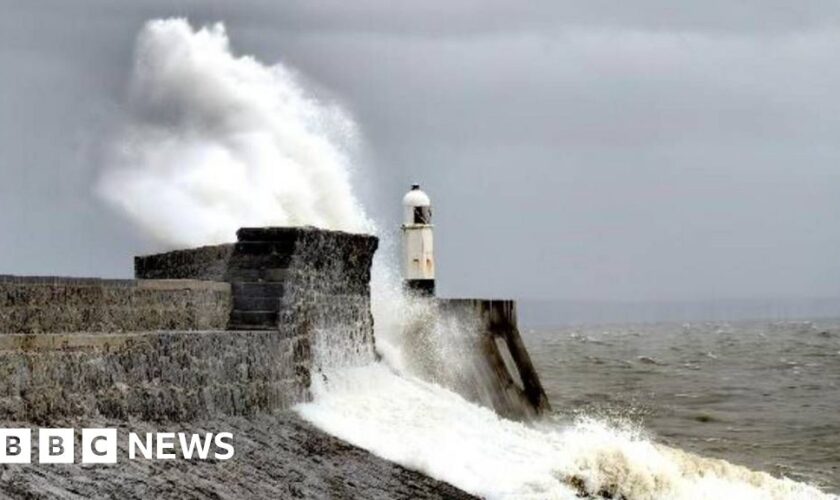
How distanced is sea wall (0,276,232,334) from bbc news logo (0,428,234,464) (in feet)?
3.39

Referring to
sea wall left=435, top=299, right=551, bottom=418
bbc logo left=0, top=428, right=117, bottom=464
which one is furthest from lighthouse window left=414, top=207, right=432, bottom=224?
bbc logo left=0, top=428, right=117, bottom=464

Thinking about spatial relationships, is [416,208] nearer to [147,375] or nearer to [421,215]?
[421,215]

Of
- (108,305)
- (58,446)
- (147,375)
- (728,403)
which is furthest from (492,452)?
(728,403)

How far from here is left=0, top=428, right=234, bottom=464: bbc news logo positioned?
652cm

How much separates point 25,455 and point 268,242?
4.38 meters

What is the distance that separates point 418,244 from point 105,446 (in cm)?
1029

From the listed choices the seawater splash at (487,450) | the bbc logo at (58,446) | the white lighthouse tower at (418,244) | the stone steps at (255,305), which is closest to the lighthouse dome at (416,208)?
the white lighthouse tower at (418,244)

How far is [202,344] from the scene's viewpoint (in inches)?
347

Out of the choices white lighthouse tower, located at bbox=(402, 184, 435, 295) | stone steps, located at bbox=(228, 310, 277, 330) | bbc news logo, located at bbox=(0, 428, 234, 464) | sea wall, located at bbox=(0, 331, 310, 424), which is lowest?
bbc news logo, located at bbox=(0, 428, 234, 464)

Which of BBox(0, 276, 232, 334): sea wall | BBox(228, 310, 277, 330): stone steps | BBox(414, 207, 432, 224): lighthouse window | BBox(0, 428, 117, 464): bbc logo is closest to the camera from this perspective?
BBox(0, 428, 117, 464): bbc logo

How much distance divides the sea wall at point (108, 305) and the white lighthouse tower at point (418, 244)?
6564mm

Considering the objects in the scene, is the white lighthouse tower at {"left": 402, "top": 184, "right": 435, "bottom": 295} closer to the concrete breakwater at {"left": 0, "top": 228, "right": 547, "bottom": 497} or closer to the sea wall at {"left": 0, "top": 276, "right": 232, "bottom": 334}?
the concrete breakwater at {"left": 0, "top": 228, "right": 547, "bottom": 497}

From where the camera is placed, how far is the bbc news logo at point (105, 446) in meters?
6.52

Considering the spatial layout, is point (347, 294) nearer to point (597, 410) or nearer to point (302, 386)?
point (302, 386)
